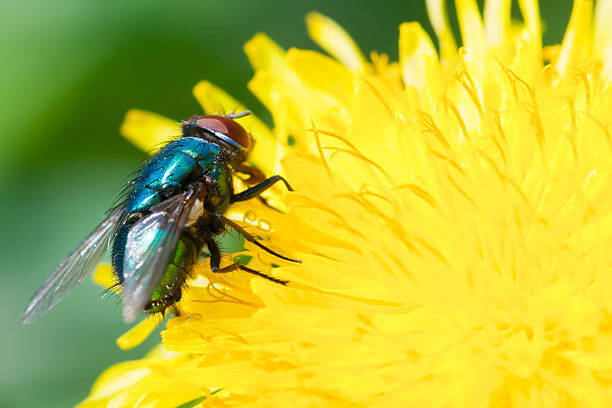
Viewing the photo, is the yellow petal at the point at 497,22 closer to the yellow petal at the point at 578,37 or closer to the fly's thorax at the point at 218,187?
the yellow petal at the point at 578,37

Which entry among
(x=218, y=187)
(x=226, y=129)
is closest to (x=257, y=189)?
(x=218, y=187)

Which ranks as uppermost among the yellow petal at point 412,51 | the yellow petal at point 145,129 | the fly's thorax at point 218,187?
the yellow petal at point 145,129

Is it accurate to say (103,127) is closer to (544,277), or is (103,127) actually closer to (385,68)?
(385,68)

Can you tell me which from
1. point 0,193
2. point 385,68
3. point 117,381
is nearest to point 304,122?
point 385,68

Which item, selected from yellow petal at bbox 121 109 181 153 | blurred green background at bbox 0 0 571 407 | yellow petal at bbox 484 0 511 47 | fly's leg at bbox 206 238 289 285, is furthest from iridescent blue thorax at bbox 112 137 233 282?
yellow petal at bbox 484 0 511 47

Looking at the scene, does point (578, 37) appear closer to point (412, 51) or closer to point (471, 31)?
point (471, 31)

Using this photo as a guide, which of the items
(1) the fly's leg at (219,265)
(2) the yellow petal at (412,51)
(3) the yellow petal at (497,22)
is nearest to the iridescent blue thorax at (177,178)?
(1) the fly's leg at (219,265)

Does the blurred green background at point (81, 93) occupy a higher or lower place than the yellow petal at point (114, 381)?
higher

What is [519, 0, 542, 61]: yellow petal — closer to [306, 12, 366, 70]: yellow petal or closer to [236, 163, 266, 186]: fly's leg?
[306, 12, 366, 70]: yellow petal
